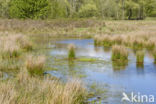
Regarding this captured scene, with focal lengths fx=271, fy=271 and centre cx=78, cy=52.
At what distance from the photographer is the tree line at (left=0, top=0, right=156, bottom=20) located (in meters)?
40.9

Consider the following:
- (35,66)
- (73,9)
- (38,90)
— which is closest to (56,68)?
(35,66)

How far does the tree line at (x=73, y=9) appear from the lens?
1609 inches

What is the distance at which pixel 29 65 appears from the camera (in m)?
8.03

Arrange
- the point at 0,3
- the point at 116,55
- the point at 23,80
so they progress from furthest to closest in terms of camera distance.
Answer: the point at 0,3, the point at 116,55, the point at 23,80

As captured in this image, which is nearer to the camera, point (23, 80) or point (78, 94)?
point (78, 94)

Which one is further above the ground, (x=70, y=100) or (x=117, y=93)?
(x=70, y=100)

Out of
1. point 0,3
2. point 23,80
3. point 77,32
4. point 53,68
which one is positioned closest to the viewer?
point 23,80

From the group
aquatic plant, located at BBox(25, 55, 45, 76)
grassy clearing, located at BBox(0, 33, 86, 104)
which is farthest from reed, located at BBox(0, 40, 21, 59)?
aquatic plant, located at BBox(25, 55, 45, 76)

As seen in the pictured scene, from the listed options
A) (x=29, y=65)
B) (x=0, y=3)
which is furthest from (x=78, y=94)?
(x=0, y=3)

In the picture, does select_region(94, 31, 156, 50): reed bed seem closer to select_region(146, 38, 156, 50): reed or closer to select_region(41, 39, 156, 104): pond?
select_region(146, 38, 156, 50): reed

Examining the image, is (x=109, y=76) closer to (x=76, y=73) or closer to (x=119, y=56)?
(x=76, y=73)

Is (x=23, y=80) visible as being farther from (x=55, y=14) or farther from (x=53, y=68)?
(x=55, y=14)

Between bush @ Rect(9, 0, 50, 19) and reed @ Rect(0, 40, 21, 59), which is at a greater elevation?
bush @ Rect(9, 0, 50, 19)

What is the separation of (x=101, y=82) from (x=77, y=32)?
75.1 feet
